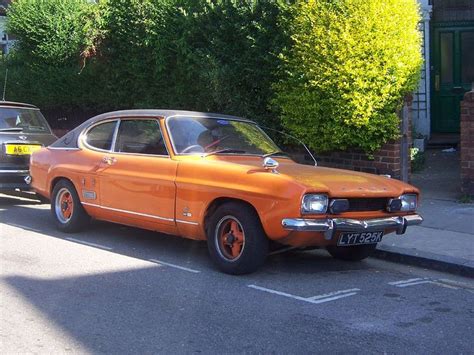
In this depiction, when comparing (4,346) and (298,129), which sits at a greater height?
(298,129)

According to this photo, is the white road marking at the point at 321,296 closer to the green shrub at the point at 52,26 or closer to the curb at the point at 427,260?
the curb at the point at 427,260

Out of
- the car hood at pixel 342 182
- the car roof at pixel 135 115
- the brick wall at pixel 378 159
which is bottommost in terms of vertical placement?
the car hood at pixel 342 182

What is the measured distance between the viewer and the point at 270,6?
33.3 feet

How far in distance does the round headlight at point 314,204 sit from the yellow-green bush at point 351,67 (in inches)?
148

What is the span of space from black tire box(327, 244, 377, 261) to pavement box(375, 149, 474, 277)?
36 cm

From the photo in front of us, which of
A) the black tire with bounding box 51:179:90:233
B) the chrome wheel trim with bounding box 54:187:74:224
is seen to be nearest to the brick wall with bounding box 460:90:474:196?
the black tire with bounding box 51:179:90:233

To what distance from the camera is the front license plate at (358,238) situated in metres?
6.04

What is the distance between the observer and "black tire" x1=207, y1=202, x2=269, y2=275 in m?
6.04

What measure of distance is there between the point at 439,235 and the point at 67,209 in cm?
464

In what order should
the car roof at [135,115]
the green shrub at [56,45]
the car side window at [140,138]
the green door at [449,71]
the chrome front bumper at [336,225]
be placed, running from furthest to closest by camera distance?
the green shrub at [56,45] < the green door at [449,71] < the car roof at [135,115] < the car side window at [140,138] < the chrome front bumper at [336,225]

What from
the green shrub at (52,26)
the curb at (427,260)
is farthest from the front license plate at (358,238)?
the green shrub at (52,26)

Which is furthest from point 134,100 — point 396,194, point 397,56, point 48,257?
point 396,194

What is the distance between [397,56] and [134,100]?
19.5 ft

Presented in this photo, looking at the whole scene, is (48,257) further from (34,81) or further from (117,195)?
(34,81)
